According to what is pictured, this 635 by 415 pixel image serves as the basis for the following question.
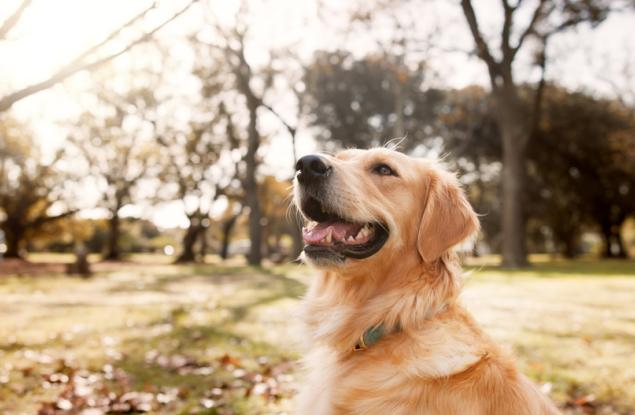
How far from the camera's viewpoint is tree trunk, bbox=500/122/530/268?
67.6 feet

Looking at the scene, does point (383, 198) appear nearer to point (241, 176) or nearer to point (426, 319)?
point (426, 319)

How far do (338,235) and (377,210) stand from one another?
0.29 m

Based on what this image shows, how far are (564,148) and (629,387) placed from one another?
3434 centimetres

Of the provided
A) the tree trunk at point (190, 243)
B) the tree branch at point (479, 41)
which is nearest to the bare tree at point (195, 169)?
the tree trunk at point (190, 243)

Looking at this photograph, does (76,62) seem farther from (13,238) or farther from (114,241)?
(114,241)

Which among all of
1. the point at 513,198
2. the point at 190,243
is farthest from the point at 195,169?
the point at 513,198

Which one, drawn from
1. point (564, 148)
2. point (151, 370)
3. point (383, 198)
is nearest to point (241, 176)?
point (564, 148)

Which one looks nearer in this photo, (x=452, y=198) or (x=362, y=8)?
(x=452, y=198)

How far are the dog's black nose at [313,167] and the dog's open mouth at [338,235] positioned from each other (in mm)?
145

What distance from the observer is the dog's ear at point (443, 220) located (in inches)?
122

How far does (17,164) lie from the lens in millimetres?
32469

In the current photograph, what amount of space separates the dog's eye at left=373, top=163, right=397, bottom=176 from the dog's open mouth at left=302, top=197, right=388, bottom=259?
39 centimetres

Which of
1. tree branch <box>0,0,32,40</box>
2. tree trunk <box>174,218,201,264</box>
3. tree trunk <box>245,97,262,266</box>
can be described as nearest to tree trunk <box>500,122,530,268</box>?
tree trunk <box>245,97,262,266</box>

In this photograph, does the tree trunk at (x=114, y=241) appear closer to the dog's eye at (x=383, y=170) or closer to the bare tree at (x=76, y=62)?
the bare tree at (x=76, y=62)
